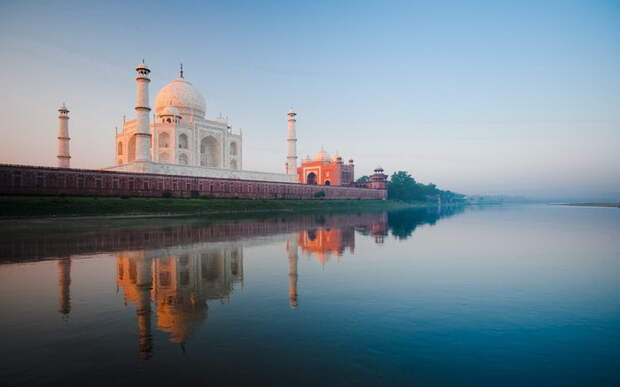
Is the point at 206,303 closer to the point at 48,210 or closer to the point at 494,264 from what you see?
the point at 494,264

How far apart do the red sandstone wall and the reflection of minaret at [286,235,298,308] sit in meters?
20.8

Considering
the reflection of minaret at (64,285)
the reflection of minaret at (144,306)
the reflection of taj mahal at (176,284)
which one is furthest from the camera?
the reflection of minaret at (64,285)

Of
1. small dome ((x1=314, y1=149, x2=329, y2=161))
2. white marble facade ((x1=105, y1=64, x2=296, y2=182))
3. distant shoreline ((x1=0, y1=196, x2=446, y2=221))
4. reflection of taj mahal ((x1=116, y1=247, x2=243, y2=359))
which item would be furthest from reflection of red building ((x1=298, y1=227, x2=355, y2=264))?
small dome ((x1=314, y1=149, x2=329, y2=161))

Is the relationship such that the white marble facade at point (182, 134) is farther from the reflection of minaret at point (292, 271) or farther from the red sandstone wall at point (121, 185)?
the reflection of minaret at point (292, 271)

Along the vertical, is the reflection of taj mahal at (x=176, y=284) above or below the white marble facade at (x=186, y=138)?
below

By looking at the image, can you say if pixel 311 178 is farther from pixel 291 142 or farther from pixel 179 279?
pixel 179 279

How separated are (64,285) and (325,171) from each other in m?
53.9

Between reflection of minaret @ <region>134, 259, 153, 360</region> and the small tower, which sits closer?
reflection of minaret @ <region>134, 259, 153, 360</region>

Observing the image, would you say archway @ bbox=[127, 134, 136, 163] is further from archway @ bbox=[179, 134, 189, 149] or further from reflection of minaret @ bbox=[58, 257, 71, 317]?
reflection of minaret @ bbox=[58, 257, 71, 317]

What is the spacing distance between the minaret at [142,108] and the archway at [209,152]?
12.6 meters

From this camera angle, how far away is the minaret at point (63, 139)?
110 ft

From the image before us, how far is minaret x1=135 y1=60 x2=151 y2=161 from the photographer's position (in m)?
30.3

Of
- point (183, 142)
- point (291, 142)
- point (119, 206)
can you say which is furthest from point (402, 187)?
point (119, 206)

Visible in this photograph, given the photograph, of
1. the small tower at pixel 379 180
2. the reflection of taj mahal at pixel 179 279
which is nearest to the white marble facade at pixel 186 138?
the small tower at pixel 379 180
